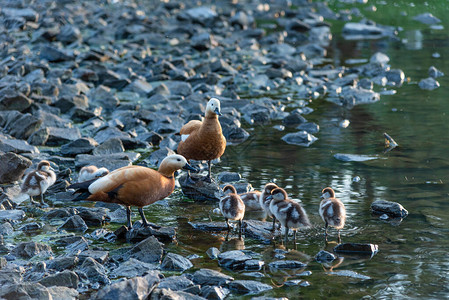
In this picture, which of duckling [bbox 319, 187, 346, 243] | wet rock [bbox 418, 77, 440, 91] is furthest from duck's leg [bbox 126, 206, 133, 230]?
wet rock [bbox 418, 77, 440, 91]

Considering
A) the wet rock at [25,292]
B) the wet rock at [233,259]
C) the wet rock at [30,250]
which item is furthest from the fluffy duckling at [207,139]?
the wet rock at [25,292]

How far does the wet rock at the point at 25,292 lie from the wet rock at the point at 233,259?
2.20m

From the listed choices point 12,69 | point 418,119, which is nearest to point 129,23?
point 12,69

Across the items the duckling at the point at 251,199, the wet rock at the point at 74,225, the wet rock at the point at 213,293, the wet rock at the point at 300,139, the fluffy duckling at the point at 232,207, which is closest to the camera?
the wet rock at the point at 213,293

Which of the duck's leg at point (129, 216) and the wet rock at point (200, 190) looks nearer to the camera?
the duck's leg at point (129, 216)

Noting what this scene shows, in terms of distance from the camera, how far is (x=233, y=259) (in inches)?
314

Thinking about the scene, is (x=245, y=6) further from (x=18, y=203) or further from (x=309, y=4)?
(x=18, y=203)

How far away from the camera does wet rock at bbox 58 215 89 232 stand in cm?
945

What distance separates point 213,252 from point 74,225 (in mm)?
2279

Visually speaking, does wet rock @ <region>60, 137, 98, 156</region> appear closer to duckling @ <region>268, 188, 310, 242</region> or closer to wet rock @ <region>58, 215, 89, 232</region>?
wet rock @ <region>58, 215, 89, 232</region>

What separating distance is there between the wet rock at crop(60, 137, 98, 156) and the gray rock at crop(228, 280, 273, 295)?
22.1 ft

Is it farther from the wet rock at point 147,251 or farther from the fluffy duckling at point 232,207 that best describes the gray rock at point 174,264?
the fluffy duckling at point 232,207

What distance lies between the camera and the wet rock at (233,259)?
7953 millimetres

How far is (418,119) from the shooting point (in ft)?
50.9
